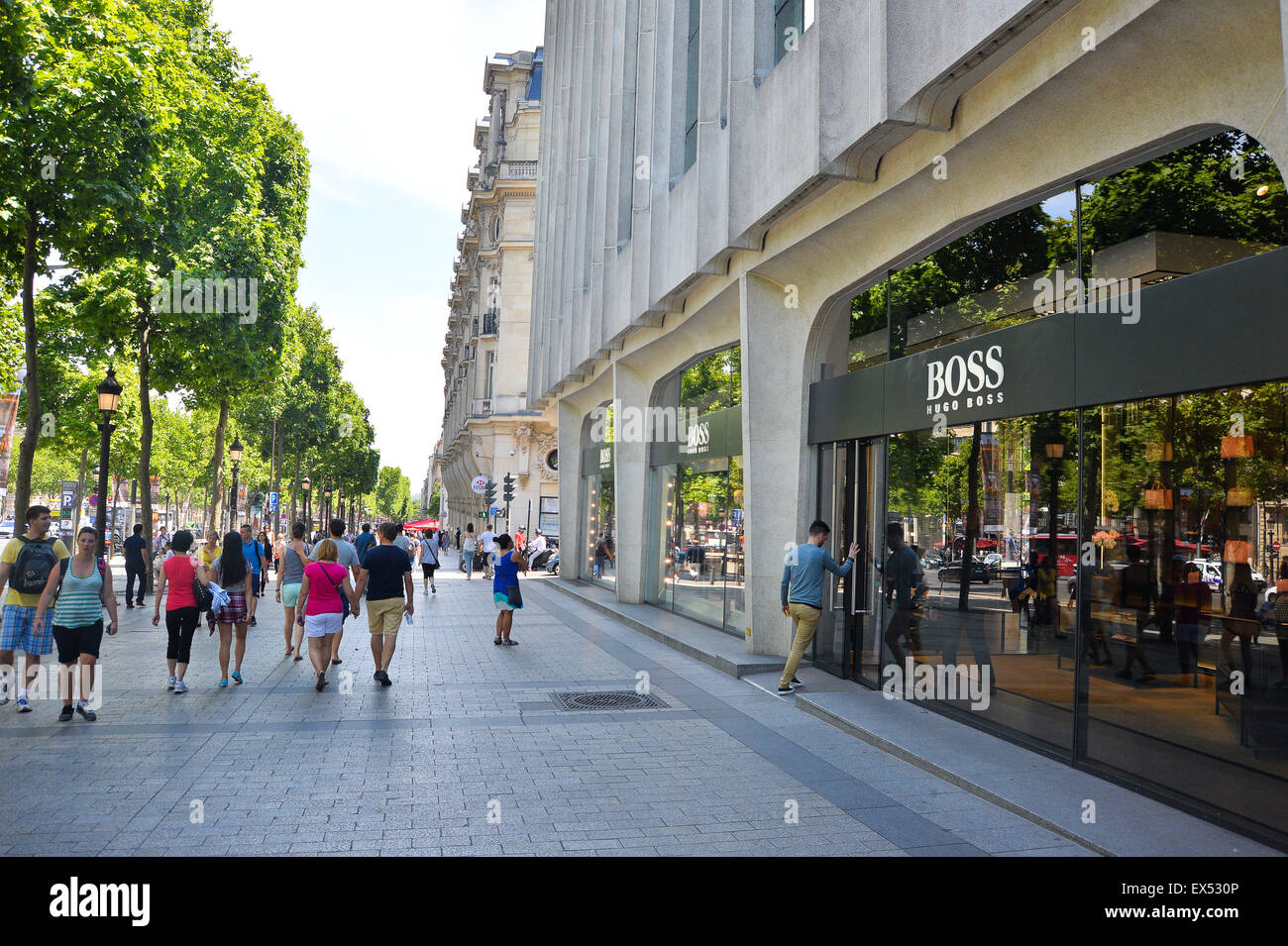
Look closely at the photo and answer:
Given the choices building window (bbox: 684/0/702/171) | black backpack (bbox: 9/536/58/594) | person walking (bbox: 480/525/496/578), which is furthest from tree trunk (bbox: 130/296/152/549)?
black backpack (bbox: 9/536/58/594)

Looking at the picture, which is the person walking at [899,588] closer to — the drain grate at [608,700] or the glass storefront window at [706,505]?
the drain grate at [608,700]

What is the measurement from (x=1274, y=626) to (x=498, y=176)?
4709 centimetres

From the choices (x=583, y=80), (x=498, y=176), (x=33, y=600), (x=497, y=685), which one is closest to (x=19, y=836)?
(x=33, y=600)

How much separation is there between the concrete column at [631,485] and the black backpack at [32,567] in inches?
524

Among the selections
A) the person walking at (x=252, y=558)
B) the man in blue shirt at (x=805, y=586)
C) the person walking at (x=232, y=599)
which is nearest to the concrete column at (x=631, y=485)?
the person walking at (x=252, y=558)

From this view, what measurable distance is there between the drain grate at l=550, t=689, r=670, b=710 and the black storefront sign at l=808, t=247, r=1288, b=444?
12.8 ft

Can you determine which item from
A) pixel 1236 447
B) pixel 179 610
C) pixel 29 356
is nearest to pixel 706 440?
pixel 179 610

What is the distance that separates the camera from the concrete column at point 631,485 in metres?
21.5

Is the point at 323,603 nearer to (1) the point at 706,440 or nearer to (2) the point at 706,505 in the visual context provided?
(2) the point at 706,505

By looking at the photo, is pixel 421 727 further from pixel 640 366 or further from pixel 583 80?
pixel 583 80

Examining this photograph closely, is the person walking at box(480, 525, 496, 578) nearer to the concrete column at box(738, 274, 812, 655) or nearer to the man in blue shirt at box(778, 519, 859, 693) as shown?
the concrete column at box(738, 274, 812, 655)

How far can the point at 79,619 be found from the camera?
887 centimetres

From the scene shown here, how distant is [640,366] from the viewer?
21.5 metres

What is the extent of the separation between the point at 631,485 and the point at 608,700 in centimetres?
1139
